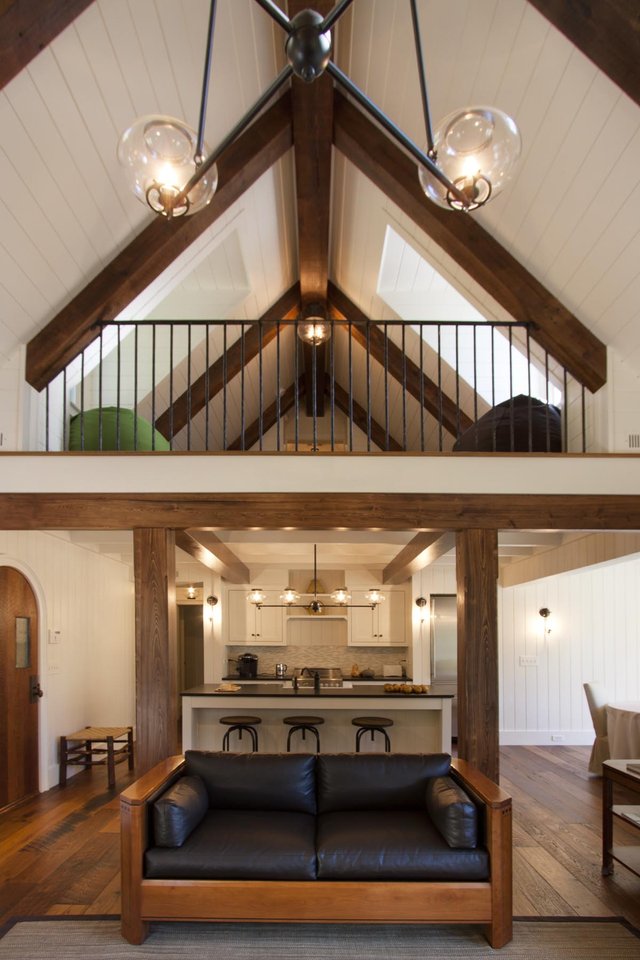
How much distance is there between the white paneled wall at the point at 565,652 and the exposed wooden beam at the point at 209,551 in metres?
3.51

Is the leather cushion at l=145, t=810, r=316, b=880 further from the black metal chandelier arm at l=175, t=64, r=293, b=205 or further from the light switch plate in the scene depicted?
the light switch plate

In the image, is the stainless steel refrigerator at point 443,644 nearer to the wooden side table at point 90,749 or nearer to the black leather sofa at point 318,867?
the wooden side table at point 90,749

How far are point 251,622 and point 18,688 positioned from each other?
12.6 ft

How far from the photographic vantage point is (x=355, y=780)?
449 cm

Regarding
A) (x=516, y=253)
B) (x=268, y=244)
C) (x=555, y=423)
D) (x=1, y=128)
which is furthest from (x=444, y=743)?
(x=1, y=128)

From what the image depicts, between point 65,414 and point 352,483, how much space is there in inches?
91.4

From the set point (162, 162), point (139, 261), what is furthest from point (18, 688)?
point (162, 162)

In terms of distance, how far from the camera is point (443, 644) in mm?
9633

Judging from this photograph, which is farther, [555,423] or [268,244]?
[268,244]

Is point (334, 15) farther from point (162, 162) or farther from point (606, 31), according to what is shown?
point (606, 31)

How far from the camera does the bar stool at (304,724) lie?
22.8ft

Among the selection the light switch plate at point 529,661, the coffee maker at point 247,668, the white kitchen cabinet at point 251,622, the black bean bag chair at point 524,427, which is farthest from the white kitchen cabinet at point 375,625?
the black bean bag chair at point 524,427

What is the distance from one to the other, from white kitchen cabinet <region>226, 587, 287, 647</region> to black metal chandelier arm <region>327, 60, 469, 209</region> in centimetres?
826

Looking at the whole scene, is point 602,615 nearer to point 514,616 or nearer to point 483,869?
point 514,616
